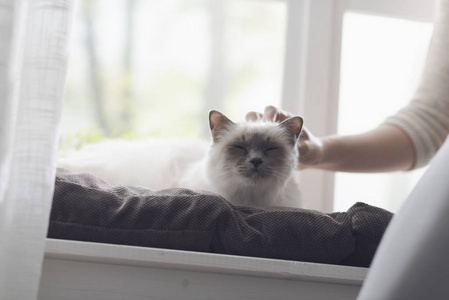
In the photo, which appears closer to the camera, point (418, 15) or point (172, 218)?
point (172, 218)

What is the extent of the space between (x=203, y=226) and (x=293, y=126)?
2.03 ft

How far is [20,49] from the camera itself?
34.0 inches

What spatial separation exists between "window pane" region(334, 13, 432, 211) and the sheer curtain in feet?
5.52

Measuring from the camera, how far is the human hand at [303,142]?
5.25ft

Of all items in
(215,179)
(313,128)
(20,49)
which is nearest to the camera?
(20,49)

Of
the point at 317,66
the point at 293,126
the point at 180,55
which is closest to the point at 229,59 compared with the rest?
the point at 180,55

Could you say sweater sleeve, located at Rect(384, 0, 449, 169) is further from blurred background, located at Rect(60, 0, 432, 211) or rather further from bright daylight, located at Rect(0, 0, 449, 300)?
blurred background, located at Rect(60, 0, 432, 211)

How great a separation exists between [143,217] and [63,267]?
16 centimetres

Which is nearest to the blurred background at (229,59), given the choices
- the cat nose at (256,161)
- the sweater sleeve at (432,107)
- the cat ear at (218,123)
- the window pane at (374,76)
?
the window pane at (374,76)

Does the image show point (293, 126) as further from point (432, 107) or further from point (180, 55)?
point (180, 55)

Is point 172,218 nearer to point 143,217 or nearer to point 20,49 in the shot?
point 143,217

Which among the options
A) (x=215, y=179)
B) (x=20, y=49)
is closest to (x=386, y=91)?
(x=215, y=179)

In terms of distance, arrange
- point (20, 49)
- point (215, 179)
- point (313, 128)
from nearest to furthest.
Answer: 1. point (20, 49)
2. point (215, 179)
3. point (313, 128)

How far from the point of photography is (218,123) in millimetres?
1495
